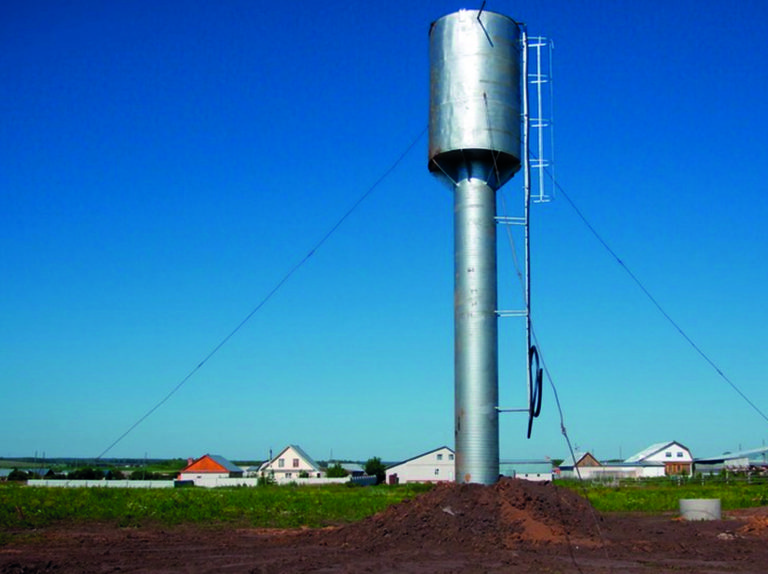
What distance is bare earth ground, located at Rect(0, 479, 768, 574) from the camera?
657 inches

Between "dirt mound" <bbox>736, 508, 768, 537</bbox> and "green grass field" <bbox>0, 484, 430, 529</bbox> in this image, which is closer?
"dirt mound" <bbox>736, 508, 768, 537</bbox>

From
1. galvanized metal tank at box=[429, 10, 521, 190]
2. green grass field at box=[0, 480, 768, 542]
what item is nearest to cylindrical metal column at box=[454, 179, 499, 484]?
galvanized metal tank at box=[429, 10, 521, 190]

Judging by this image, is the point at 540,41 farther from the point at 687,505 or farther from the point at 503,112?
the point at 687,505

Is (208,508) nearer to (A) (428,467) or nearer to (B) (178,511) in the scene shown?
(B) (178,511)

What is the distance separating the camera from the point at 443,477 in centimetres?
8094

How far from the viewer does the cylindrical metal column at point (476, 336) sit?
21750 millimetres

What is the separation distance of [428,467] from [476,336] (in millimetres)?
62649

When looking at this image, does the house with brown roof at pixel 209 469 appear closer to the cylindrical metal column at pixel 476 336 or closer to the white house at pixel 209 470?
the white house at pixel 209 470

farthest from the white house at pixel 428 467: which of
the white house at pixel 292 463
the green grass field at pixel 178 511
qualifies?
the green grass field at pixel 178 511

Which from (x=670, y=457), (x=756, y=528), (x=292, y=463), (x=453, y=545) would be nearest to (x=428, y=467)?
(x=292, y=463)

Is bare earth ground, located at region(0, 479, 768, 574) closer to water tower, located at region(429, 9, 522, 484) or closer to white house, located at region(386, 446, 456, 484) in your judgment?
water tower, located at region(429, 9, 522, 484)

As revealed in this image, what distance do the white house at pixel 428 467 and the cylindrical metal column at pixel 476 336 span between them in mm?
60414

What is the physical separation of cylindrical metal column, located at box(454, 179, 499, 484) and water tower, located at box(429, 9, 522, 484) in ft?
0.09

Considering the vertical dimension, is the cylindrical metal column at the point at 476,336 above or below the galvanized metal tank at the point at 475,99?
below
